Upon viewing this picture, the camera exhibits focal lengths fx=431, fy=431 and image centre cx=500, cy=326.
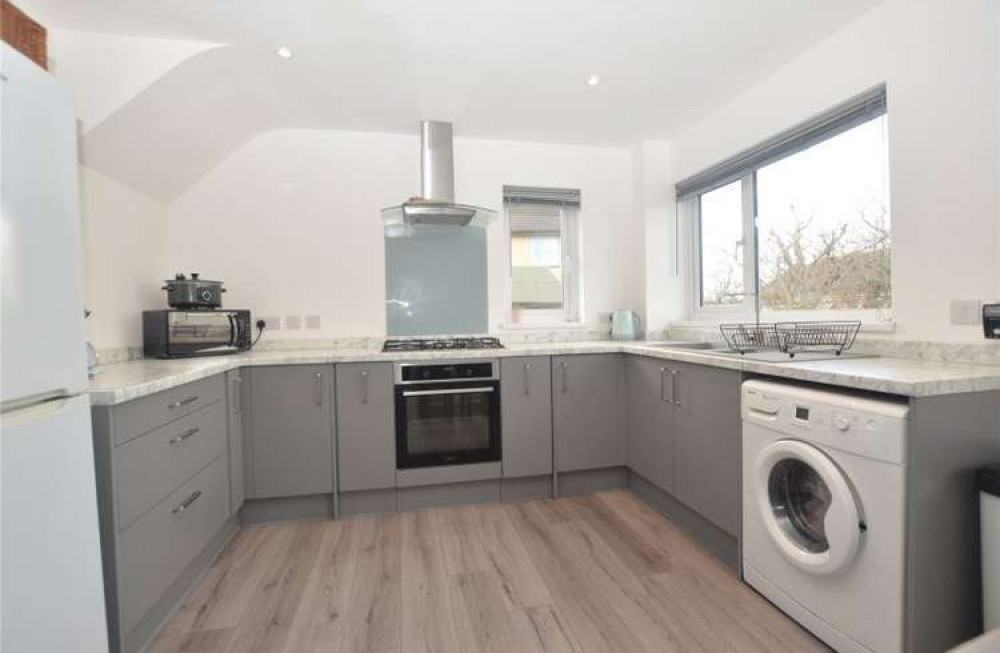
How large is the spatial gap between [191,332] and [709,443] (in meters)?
2.59

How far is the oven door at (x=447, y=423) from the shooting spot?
7.78ft

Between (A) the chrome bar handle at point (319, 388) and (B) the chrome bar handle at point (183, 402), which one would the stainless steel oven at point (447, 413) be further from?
(B) the chrome bar handle at point (183, 402)

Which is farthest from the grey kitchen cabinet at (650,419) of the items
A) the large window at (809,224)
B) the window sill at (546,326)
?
the large window at (809,224)

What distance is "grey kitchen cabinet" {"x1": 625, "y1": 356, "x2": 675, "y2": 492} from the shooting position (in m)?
A: 2.19

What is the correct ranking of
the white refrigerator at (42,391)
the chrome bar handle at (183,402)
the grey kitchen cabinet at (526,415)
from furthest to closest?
1. the grey kitchen cabinet at (526,415)
2. the chrome bar handle at (183,402)
3. the white refrigerator at (42,391)

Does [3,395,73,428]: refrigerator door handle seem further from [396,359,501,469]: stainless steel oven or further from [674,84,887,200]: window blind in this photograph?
[674,84,887,200]: window blind

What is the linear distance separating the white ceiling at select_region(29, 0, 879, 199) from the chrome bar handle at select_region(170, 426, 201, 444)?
139 centimetres

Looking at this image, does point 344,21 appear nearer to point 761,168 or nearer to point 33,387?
point 33,387

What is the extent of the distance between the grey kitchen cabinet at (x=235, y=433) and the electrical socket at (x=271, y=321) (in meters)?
0.59

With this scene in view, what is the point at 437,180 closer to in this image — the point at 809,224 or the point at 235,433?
the point at 235,433

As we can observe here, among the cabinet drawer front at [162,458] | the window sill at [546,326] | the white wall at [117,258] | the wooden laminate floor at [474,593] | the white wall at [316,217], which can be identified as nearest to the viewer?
the cabinet drawer front at [162,458]

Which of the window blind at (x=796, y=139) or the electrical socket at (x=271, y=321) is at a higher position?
the window blind at (x=796, y=139)

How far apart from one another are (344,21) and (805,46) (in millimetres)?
2105

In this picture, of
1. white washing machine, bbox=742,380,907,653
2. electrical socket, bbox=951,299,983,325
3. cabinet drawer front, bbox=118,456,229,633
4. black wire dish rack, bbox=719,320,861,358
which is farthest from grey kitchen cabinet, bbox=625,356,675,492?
cabinet drawer front, bbox=118,456,229,633
